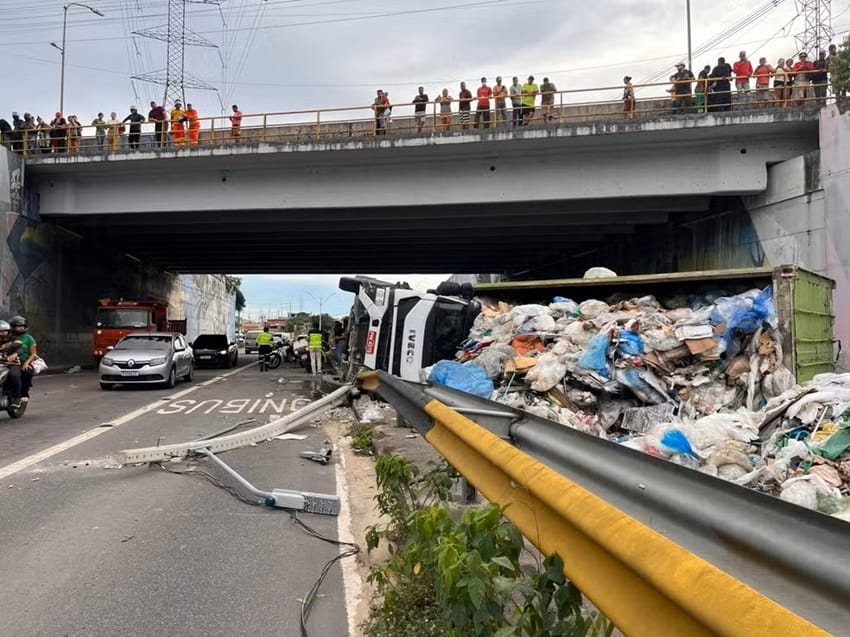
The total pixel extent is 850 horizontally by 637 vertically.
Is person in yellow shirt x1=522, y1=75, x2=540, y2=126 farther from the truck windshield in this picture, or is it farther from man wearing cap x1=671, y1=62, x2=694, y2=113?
the truck windshield

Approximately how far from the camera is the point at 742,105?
Answer: 18.9m

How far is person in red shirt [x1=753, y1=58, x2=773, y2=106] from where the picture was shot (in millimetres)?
18438

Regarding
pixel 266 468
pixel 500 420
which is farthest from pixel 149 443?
pixel 500 420

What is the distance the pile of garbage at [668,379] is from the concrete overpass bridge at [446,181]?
10.1m

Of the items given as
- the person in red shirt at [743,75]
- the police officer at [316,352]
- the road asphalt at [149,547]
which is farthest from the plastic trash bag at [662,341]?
the police officer at [316,352]

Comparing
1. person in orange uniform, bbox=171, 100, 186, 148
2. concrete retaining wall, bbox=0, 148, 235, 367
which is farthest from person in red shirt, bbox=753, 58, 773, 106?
A: concrete retaining wall, bbox=0, 148, 235, 367

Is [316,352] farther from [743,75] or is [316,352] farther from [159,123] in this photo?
[743,75]

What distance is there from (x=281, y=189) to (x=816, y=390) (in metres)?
18.4

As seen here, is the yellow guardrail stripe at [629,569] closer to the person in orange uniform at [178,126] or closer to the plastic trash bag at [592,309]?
the plastic trash bag at [592,309]

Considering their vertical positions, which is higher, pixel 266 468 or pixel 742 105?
pixel 742 105

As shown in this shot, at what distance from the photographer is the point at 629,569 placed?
1.82m

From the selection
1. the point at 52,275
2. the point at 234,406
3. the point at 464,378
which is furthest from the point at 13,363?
the point at 52,275

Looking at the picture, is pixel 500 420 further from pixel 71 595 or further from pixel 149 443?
pixel 149 443

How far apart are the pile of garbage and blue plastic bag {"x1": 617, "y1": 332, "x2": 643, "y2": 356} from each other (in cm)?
1
